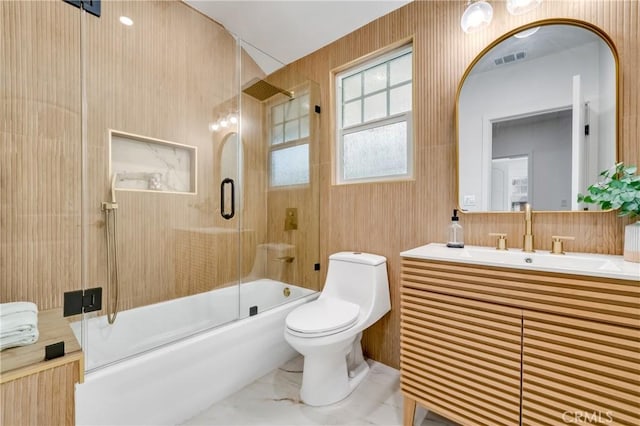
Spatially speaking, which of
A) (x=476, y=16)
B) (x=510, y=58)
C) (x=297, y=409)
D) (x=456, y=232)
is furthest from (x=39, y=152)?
(x=510, y=58)

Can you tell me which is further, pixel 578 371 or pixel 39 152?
pixel 39 152

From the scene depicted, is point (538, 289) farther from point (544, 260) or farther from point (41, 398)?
point (41, 398)

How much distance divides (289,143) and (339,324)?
158cm

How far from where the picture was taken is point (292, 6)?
1.85 metres

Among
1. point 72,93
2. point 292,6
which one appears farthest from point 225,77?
point 72,93

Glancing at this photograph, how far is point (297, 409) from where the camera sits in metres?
1.46

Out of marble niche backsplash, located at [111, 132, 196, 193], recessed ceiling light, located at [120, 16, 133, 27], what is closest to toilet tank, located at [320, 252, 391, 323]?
marble niche backsplash, located at [111, 132, 196, 193]

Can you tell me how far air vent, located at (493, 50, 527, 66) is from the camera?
138 cm

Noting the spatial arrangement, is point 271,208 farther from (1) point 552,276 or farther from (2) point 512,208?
(1) point 552,276

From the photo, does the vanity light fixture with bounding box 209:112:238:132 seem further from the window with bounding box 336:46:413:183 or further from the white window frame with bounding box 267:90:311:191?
the window with bounding box 336:46:413:183

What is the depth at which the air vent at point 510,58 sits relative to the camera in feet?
4.53

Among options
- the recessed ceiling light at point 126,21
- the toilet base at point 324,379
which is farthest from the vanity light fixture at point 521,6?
the recessed ceiling light at point 126,21

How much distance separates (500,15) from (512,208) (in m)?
1.03

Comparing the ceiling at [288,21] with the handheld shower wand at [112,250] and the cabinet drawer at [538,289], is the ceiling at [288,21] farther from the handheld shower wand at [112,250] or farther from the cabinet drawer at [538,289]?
the cabinet drawer at [538,289]
